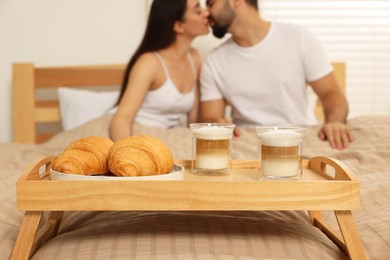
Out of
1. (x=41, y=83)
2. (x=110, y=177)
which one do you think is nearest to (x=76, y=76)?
(x=41, y=83)

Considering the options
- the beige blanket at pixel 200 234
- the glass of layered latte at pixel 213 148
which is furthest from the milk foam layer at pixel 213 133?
the beige blanket at pixel 200 234

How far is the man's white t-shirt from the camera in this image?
2.47 meters

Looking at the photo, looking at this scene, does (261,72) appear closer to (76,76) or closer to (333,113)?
(333,113)

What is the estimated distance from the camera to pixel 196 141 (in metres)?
1.22

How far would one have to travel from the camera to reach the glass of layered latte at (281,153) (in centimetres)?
112

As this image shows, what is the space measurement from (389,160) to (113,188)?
3.50 feet

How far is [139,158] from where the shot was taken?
1088 mm

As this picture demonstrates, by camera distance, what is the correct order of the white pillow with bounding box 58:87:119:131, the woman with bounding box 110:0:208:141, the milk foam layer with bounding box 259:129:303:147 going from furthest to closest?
the white pillow with bounding box 58:87:119:131 → the woman with bounding box 110:0:208:141 → the milk foam layer with bounding box 259:129:303:147

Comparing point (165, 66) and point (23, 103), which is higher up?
point (165, 66)

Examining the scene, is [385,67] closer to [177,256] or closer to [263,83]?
[263,83]

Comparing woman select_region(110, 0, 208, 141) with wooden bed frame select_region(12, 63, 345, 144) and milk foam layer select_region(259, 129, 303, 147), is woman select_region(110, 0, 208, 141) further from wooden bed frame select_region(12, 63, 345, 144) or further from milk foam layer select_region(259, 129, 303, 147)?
milk foam layer select_region(259, 129, 303, 147)

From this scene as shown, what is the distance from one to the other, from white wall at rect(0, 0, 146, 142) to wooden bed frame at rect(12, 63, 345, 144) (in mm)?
112

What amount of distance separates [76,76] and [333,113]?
1158 mm

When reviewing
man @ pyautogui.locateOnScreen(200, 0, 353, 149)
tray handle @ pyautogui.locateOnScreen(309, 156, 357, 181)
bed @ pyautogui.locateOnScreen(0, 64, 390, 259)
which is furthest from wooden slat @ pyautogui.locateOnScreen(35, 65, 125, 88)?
tray handle @ pyautogui.locateOnScreen(309, 156, 357, 181)
